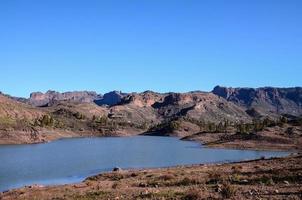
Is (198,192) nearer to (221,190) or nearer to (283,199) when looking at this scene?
(221,190)

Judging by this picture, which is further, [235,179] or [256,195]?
[235,179]

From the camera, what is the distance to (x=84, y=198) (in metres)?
39.3

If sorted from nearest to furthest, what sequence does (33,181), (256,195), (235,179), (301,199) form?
(301,199) < (256,195) < (235,179) < (33,181)

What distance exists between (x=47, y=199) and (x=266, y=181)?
738 inches

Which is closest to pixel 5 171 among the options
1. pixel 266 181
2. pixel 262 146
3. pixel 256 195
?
pixel 266 181

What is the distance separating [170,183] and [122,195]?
31.3 feet

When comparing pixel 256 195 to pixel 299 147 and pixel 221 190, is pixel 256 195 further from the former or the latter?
pixel 299 147

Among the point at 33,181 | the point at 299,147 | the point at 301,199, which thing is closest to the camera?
the point at 301,199

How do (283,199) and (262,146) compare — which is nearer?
(283,199)

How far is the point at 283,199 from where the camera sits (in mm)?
31922

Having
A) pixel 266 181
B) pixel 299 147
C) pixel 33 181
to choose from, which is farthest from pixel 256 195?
pixel 299 147

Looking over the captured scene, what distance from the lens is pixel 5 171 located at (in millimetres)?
103312

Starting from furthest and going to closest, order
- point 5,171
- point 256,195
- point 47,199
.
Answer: point 5,171
point 47,199
point 256,195

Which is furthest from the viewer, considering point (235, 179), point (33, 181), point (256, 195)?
point (33, 181)
